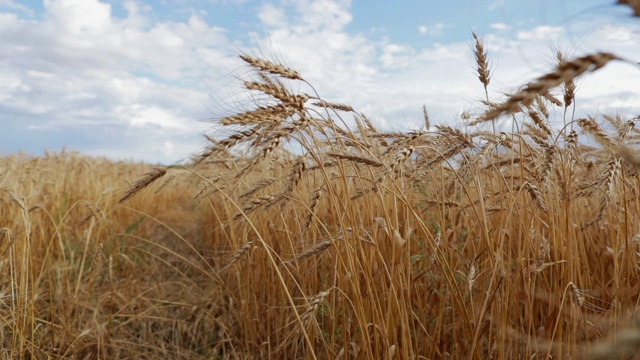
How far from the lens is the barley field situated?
71.5 inches

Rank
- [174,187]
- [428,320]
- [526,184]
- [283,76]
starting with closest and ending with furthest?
[283,76], [526,184], [428,320], [174,187]

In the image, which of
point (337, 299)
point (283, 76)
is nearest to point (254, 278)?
point (337, 299)

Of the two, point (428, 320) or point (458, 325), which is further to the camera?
point (428, 320)

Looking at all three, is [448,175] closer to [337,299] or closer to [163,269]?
[337,299]

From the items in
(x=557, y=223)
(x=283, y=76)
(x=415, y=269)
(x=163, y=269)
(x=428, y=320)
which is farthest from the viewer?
(x=163, y=269)

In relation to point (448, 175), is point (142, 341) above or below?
below

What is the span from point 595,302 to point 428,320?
0.81 m

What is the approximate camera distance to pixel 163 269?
5352 mm

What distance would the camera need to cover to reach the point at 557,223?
2.31m

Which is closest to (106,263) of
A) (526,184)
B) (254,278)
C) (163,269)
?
(163,269)

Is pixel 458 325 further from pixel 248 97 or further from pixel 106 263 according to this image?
pixel 106 263

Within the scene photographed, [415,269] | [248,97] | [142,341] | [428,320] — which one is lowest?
[142,341]

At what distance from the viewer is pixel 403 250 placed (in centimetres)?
224

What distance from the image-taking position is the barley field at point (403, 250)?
71.5 inches
